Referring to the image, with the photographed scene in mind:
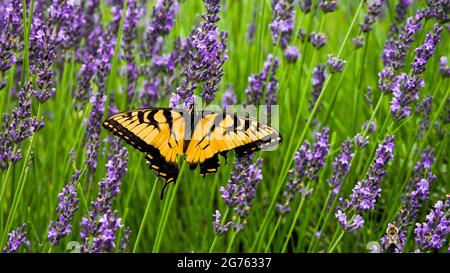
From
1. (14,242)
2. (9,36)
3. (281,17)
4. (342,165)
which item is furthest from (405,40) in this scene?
(14,242)

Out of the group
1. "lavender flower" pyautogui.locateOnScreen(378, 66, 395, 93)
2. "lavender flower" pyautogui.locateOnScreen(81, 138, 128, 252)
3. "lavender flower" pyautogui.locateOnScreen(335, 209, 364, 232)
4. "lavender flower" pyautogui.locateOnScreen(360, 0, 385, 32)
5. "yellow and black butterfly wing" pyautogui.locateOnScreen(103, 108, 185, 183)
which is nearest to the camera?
"lavender flower" pyautogui.locateOnScreen(81, 138, 128, 252)

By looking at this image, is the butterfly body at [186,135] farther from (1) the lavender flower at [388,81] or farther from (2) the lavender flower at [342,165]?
(1) the lavender flower at [388,81]

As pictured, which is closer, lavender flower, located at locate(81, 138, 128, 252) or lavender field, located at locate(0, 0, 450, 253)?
lavender flower, located at locate(81, 138, 128, 252)

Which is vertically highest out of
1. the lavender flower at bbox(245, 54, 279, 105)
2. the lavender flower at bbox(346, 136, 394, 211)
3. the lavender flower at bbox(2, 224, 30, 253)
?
the lavender flower at bbox(245, 54, 279, 105)

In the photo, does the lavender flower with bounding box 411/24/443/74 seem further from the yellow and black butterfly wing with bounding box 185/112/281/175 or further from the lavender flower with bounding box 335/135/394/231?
the yellow and black butterfly wing with bounding box 185/112/281/175

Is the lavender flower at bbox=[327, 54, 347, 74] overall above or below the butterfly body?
above

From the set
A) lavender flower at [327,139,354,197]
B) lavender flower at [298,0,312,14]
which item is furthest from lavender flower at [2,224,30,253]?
lavender flower at [298,0,312,14]

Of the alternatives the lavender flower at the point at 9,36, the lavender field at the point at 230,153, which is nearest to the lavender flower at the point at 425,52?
the lavender field at the point at 230,153
